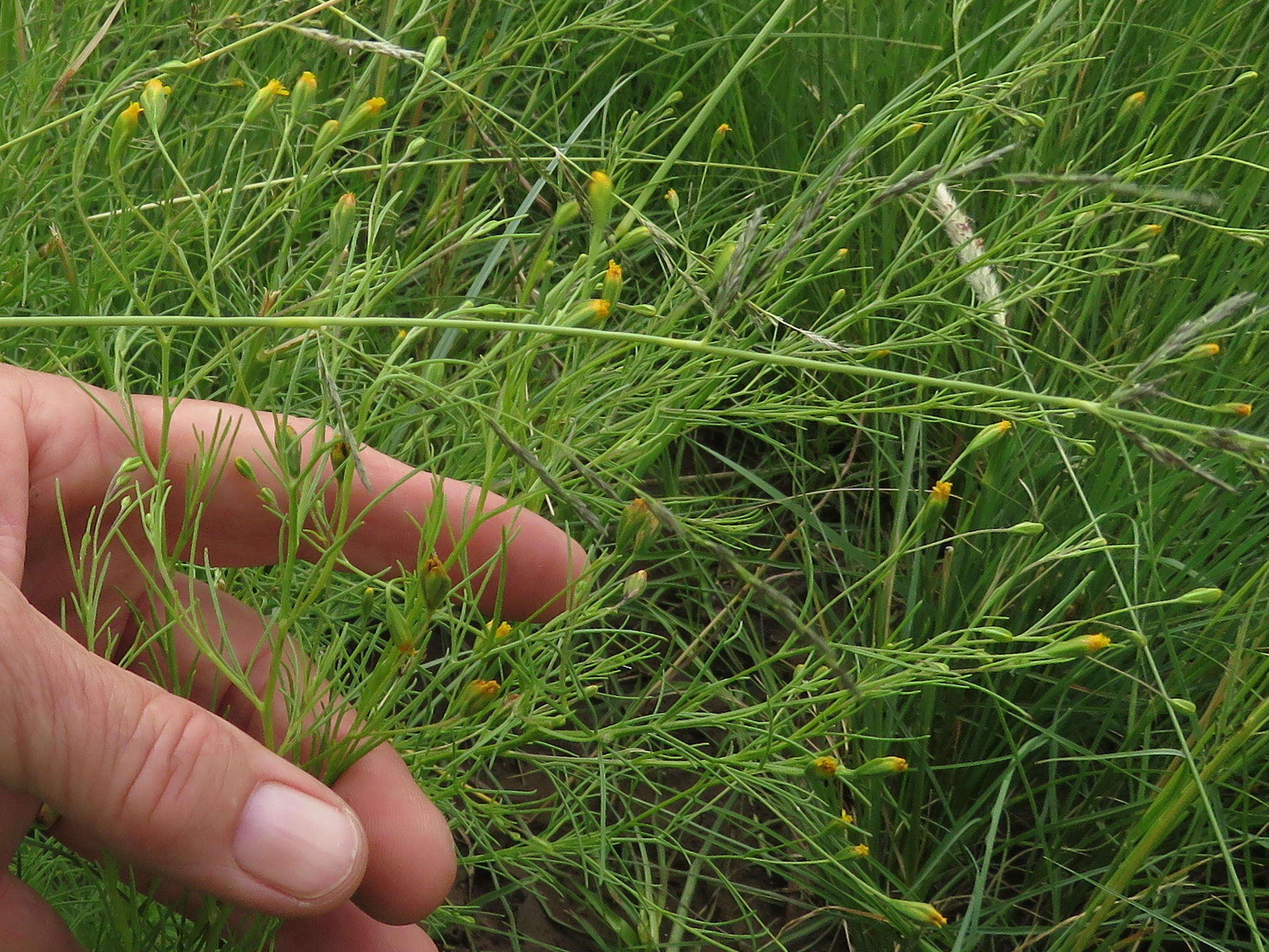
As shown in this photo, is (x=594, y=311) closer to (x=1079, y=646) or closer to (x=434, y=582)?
(x=434, y=582)

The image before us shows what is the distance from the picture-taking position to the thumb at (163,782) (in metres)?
0.84

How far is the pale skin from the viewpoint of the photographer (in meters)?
0.86

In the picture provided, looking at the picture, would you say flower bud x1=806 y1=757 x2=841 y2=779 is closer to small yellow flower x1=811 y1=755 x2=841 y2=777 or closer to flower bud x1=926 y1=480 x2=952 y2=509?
small yellow flower x1=811 y1=755 x2=841 y2=777

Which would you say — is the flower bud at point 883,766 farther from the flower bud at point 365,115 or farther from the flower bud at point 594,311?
the flower bud at point 365,115

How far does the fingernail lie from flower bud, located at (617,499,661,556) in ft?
1.10

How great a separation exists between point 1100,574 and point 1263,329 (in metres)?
0.37

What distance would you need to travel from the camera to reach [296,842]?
91 cm

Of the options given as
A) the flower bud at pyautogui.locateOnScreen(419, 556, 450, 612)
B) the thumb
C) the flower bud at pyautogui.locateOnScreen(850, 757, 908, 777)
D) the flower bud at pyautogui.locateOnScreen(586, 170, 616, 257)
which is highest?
the flower bud at pyautogui.locateOnScreen(586, 170, 616, 257)

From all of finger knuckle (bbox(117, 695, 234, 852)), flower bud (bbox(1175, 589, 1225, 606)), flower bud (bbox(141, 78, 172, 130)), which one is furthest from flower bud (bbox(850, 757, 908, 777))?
flower bud (bbox(141, 78, 172, 130))

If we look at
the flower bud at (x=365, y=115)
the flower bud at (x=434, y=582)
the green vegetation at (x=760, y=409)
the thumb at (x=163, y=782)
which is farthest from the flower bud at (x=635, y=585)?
the flower bud at (x=365, y=115)

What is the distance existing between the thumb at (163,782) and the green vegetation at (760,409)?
0.24ft

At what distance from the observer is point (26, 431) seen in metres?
1.13

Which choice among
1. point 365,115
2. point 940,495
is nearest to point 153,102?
point 365,115

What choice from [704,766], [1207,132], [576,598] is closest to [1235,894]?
[704,766]
